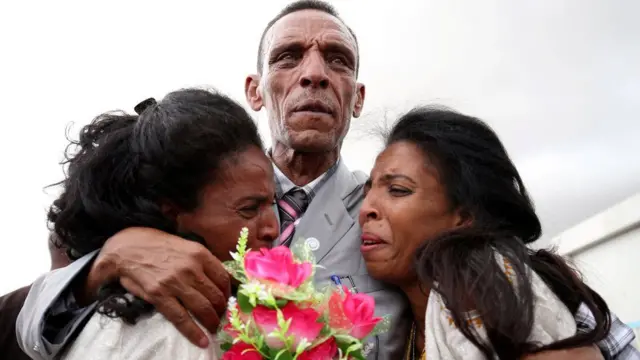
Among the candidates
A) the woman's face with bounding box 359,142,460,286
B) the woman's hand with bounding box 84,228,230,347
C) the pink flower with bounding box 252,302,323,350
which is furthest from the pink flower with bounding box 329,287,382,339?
the woman's face with bounding box 359,142,460,286

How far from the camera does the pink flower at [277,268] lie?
2.05m

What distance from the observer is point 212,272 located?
2.16 meters

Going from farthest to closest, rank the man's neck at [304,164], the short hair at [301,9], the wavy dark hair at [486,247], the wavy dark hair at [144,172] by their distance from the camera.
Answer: the short hair at [301,9], the man's neck at [304,164], the wavy dark hair at [144,172], the wavy dark hair at [486,247]

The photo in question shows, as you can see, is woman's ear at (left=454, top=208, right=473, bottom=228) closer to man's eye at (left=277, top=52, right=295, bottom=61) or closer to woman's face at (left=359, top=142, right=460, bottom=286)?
woman's face at (left=359, top=142, right=460, bottom=286)

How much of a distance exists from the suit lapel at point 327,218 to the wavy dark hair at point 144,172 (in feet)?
2.70

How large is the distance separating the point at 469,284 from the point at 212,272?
964mm

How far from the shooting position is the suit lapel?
3191 mm

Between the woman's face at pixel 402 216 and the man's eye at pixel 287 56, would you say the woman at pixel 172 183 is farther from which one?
the man's eye at pixel 287 56

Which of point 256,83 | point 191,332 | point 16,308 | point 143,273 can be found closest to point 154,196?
point 143,273

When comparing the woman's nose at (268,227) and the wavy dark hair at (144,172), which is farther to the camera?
the woman's nose at (268,227)

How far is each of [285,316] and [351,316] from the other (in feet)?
0.96

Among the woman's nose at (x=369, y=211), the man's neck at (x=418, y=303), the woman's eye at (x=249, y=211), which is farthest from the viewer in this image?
the woman's nose at (x=369, y=211)

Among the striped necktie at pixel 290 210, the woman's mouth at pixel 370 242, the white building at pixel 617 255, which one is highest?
the woman's mouth at pixel 370 242

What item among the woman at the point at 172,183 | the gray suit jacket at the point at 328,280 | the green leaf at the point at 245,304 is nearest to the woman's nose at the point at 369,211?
the gray suit jacket at the point at 328,280
